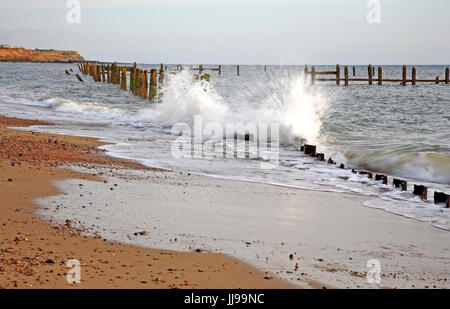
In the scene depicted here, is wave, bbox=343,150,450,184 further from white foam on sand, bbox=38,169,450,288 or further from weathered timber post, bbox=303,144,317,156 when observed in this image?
white foam on sand, bbox=38,169,450,288

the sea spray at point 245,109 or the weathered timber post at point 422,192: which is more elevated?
the sea spray at point 245,109

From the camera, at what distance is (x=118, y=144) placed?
1137cm

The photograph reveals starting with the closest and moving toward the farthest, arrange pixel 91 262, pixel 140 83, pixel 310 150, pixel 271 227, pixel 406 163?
pixel 91 262
pixel 271 227
pixel 406 163
pixel 310 150
pixel 140 83

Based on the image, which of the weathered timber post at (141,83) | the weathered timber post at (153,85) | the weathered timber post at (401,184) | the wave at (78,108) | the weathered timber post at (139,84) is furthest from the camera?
the weathered timber post at (139,84)

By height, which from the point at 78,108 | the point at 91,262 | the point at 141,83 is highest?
the point at 141,83

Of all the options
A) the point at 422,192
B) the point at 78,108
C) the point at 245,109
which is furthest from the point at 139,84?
the point at 422,192

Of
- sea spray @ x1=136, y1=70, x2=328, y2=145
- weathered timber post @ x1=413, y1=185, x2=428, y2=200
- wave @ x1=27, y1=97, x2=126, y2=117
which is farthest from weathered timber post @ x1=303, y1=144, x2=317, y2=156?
wave @ x1=27, y1=97, x2=126, y2=117

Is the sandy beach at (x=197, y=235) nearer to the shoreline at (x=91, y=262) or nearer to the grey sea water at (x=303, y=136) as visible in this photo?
the shoreline at (x=91, y=262)

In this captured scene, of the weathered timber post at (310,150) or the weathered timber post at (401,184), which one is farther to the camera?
the weathered timber post at (310,150)

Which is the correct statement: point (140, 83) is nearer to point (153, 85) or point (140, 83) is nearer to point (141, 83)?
point (141, 83)

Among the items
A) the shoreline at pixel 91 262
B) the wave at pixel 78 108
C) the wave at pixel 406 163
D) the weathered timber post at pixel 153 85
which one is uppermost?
the weathered timber post at pixel 153 85

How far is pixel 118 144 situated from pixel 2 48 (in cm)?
15774

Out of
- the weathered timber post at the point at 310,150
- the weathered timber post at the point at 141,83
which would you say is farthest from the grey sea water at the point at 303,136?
the weathered timber post at the point at 141,83
